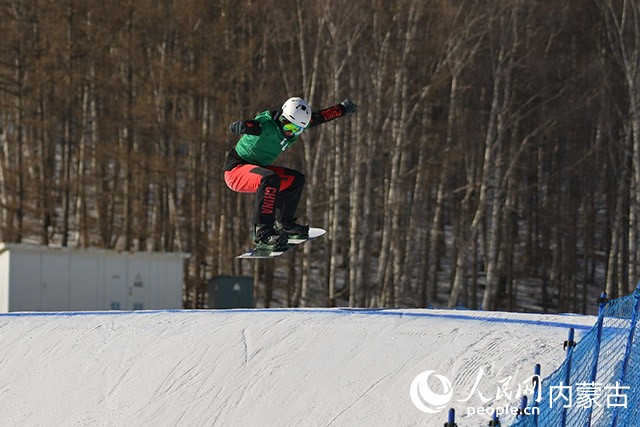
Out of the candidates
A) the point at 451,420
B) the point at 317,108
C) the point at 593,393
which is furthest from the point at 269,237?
the point at 317,108

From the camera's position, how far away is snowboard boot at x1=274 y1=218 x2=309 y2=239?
10.2m

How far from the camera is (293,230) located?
33.6 ft

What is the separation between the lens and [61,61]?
24.6 meters

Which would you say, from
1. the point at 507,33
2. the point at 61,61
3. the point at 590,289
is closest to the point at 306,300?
the point at 507,33

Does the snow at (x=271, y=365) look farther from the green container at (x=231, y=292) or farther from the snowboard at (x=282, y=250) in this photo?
the green container at (x=231, y=292)

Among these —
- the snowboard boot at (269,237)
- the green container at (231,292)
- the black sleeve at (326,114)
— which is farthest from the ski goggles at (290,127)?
the green container at (231,292)

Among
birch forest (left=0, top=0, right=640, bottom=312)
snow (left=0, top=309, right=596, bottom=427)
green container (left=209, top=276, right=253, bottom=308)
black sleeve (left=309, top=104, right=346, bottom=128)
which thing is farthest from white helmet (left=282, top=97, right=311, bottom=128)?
birch forest (left=0, top=0, right=640, bottom=312)

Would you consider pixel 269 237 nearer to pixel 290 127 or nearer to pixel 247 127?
pixel 290 127

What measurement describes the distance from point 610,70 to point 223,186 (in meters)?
10.1

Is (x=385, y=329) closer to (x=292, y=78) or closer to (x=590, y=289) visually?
(x=292, y=78)

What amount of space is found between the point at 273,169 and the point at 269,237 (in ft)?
2.32

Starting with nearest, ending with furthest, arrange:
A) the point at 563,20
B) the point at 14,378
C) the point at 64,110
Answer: the point at 14,378 < the point at 563,20 < the point at 64,110

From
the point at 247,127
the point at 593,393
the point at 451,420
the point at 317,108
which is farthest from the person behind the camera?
the point at 317,108

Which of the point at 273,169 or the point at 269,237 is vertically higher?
the point at 273,169
